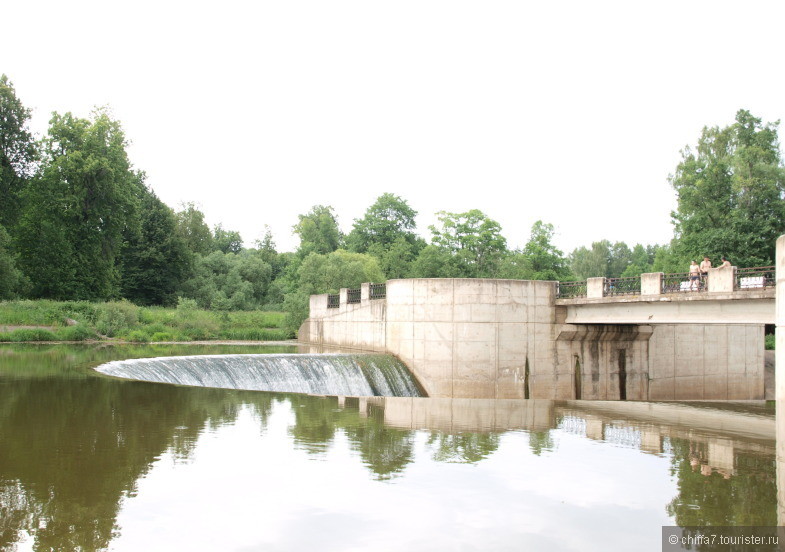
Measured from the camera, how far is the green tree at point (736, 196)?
43000 mm

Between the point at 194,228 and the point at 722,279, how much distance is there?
60.6 meters

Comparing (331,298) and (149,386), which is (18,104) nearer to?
(331,298)

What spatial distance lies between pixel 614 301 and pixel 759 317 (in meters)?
5.40

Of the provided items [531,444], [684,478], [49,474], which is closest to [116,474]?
[49,474]

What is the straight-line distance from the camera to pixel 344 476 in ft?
36.4

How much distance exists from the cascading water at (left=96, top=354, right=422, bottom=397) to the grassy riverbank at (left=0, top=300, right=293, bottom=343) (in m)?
16.9

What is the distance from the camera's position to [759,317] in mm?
22328

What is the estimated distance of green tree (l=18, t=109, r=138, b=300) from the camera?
49.8 m

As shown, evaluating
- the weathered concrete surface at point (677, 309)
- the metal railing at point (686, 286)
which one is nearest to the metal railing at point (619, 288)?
the weathered concrete surface at point (677, 309)

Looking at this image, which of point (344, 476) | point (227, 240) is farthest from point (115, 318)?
point (227, 240)

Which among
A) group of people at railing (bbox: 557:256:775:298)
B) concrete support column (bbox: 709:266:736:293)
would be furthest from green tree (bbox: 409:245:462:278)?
concrete support column (bbox: 709:266:736:293)

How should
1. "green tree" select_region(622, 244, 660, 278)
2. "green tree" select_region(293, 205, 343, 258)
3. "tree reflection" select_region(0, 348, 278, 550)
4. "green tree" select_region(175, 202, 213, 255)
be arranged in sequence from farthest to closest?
"green tree" select_region(622, 244, 660, 278) → "green tree" select_region(293, 205, 343, 258) → "green tree" select_region(175, 202, 213, 255) → "tree reflection" select_region(0, 348, 278, 550)

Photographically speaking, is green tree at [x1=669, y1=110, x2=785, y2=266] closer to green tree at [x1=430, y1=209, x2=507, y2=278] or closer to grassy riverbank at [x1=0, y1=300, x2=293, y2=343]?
green tree at [x1=430, y1=209, x2=507, y2=278]

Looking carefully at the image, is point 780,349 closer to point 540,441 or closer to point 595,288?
point 540,441
